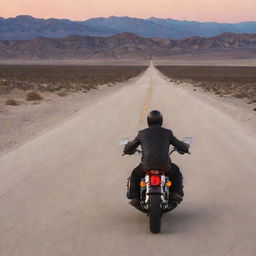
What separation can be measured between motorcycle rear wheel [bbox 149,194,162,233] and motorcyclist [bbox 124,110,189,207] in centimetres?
41

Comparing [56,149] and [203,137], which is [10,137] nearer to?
[56,149]

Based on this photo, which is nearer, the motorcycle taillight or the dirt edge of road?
the motorcycle taillight

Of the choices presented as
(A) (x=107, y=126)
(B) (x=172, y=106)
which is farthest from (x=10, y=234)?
(B) (x=172, y=106)

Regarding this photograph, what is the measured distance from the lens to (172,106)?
24.1 m

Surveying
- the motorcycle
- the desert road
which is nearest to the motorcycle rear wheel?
the motorcycle

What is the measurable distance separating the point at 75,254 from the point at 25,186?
3404 mm

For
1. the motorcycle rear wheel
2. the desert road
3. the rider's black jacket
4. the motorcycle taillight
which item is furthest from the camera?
the rider's black jacket

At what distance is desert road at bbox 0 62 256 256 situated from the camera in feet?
19.2

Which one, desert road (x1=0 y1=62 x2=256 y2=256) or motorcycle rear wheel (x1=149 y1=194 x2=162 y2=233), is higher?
motorcycle rear wheel (x1=149 y1=194 x2=162 y2=233)

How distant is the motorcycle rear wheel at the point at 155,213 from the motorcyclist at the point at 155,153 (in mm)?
411

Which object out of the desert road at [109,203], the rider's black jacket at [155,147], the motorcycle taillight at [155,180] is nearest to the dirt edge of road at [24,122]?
the desert road at [109,203]

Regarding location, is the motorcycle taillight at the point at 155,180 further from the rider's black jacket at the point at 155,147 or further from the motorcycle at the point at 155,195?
the rider's black jacket at the point at 155,147

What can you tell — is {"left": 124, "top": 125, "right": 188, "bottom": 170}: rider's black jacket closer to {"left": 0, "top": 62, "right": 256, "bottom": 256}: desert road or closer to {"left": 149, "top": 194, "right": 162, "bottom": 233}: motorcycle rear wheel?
{"left": 149, "top": 194, "right": 162, "bottom": 233}: motorcycle rear wheel

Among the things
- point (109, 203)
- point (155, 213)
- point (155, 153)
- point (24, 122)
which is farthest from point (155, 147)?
point (24, 122)
